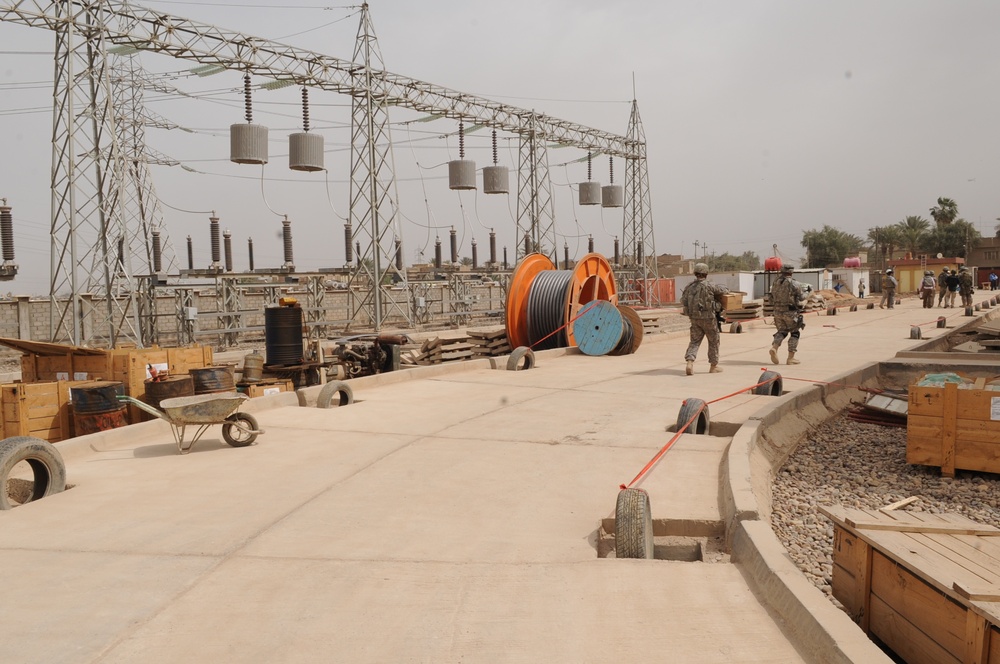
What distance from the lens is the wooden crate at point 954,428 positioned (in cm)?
738

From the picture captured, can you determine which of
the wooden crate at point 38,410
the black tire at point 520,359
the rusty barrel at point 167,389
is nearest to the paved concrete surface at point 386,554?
the rusty barrel at point 167,389

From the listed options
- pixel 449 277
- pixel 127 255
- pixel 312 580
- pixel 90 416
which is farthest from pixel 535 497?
pixel 449 277

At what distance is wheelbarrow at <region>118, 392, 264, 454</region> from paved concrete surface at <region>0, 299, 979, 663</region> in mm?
215

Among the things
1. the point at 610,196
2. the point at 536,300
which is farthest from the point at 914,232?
the point at 536,300

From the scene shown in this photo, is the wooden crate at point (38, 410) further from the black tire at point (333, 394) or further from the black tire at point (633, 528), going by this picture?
the black tire at point (633, 528)

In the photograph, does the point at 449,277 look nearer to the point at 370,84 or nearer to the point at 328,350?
the point at 370,84

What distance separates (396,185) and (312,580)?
71.1 ft

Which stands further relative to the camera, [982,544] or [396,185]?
[396,185]

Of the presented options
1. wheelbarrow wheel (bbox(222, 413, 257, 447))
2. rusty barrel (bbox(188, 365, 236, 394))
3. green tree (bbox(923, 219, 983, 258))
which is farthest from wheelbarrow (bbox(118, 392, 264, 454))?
green tree (bbox(923, 219, 983, 258))

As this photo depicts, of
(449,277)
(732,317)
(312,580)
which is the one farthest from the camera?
(449,277)

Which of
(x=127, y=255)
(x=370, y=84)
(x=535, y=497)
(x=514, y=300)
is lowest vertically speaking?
(x=535, y=497)

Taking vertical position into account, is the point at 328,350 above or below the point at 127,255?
below

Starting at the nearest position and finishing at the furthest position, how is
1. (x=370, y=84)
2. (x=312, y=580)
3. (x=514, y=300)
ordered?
(x=312, y=580), (x=514, y=300), (x=370, y=84)

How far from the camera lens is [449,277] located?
3472cm
